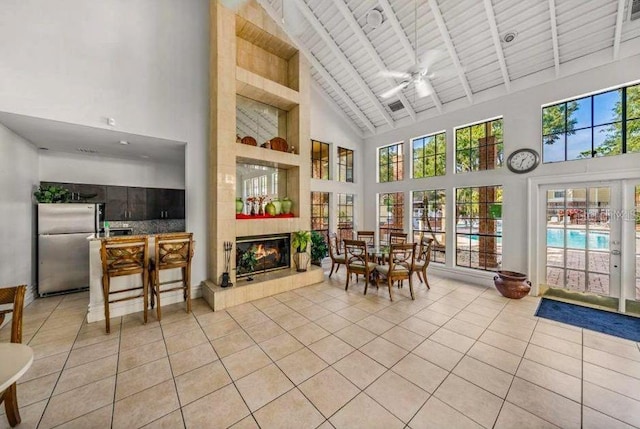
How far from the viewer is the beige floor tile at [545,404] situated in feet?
5.66

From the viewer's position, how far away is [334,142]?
6.48 m

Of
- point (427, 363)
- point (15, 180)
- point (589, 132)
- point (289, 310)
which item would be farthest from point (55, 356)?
point (589, 132)

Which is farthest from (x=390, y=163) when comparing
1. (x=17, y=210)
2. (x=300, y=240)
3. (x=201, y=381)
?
(x=17, y=210)

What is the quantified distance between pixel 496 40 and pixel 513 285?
396 cm

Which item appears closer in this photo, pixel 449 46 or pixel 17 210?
pixel 17 210

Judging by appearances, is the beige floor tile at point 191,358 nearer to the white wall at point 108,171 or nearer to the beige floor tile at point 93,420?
the beige floor tile at point 93,420

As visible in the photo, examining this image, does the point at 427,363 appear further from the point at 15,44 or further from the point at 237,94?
the point at 15,44

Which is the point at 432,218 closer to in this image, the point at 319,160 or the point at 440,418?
the point at 319,160

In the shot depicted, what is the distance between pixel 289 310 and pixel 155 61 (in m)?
4.28

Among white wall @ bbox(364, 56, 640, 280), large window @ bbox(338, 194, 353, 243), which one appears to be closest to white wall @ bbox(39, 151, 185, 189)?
large window @ bbox(338, 194, 353, 243)

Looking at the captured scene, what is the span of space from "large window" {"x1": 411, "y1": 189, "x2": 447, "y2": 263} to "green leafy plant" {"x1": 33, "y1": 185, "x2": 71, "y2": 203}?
701 cm

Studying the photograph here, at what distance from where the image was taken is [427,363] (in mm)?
2316

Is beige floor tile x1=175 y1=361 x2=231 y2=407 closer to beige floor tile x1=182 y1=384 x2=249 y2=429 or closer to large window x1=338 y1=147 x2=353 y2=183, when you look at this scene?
beige floor tile x1=182 y1=384 x2=249 y2=429

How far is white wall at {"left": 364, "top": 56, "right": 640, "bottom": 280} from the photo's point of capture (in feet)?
11.8
